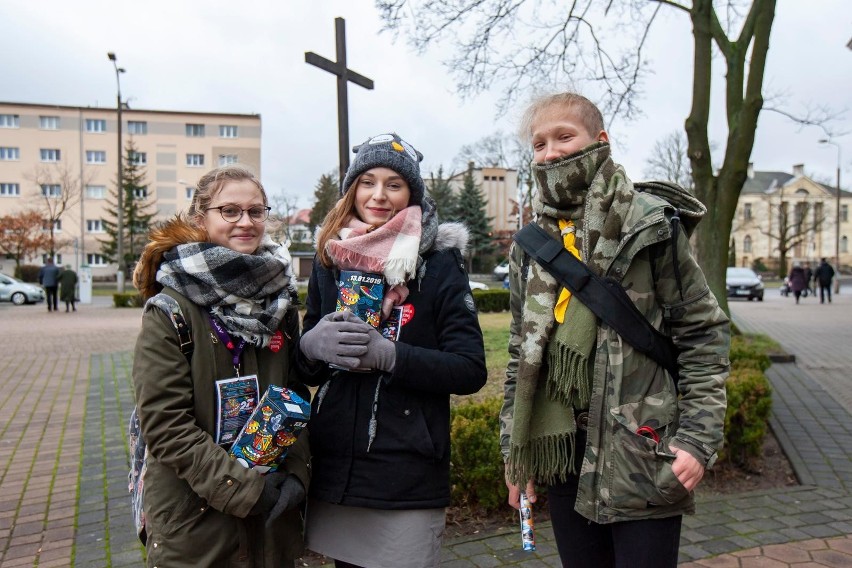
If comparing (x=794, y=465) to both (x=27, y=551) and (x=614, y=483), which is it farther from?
(x=27, y=551)

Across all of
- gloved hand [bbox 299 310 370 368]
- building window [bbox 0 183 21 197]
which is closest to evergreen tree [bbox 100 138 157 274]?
building window [bbox 0 183 21 197]

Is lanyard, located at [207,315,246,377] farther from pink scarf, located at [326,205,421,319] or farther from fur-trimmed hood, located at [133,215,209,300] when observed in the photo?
pink scarf, located at [326,205,421,319]

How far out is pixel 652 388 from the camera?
1785 mm

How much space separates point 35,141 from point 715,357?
212ft

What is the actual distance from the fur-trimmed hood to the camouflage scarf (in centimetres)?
114

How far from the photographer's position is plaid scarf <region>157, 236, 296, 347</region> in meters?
2.03

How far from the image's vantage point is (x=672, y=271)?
1764 millimetres

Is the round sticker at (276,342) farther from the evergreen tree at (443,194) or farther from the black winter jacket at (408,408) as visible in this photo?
the evergreen tree at (443,194)

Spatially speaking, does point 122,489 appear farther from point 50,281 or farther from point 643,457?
point 50,281

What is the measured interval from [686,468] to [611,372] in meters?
0.31

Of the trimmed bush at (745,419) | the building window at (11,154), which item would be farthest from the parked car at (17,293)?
the building window at (11,154)

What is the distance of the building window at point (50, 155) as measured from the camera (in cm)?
5516

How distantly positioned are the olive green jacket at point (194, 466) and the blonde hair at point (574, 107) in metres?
1.20

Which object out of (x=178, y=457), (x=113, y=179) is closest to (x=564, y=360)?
(x=178, y=457)
